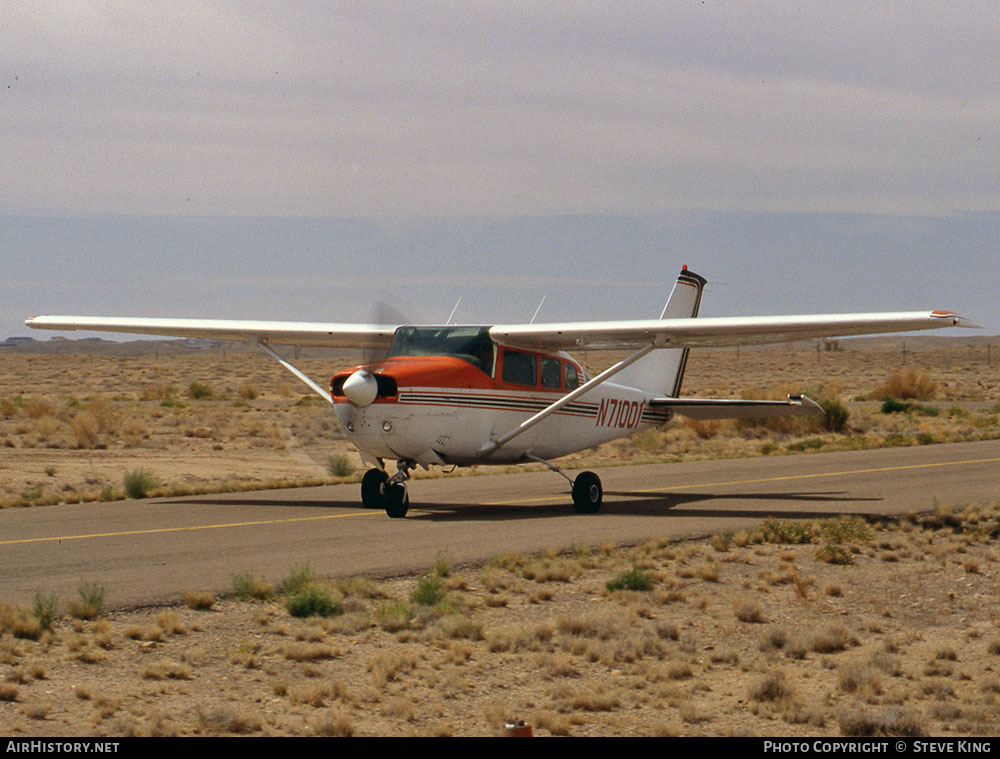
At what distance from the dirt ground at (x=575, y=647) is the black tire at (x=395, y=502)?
4.19 metres

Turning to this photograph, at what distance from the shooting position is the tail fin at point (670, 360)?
73.3 feet

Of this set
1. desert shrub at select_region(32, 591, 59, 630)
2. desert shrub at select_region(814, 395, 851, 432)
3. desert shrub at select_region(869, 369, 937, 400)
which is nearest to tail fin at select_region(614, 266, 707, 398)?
desert shrub at select_region(32, 591, 59, 630)

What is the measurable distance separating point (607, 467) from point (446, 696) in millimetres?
20444

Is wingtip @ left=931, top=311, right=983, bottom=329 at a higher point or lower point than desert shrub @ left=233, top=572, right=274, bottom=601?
higher

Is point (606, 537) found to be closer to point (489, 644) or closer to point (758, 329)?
point (758, 329)

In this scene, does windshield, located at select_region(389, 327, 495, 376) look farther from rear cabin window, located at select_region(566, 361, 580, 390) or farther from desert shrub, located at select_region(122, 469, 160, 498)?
desert shrub, located at select_region(122, 469, 160, 498)

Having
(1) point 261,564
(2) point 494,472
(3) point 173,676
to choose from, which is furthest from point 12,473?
(3) point 173,676

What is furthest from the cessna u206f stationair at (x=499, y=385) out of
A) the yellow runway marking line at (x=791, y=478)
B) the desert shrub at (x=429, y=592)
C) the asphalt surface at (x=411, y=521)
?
the desert shrub at (x=429, y=592)

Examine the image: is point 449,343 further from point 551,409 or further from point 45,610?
point 45,610

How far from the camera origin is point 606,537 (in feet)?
50.9

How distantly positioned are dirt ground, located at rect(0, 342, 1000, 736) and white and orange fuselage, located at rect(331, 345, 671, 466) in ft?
12.6

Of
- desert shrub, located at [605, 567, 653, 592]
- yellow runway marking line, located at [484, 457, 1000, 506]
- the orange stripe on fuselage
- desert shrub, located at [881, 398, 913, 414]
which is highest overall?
the orange stripe on fuselage

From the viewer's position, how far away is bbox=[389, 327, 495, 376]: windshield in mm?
17625

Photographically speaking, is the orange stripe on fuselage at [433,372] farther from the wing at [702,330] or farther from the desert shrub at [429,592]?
the desert shrub at [429,592]
